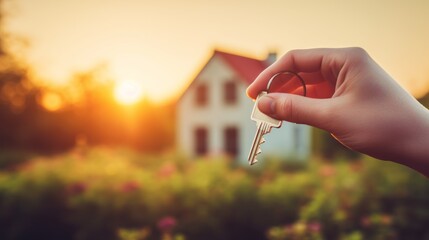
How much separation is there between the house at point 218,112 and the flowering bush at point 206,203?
20.7 feet

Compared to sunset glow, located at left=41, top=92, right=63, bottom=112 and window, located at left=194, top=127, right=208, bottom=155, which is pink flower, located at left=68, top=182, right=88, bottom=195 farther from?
sunset glow, located at left=41, top=92, right=63, bottom=112

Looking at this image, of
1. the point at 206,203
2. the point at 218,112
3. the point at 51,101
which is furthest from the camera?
the point at 51,101

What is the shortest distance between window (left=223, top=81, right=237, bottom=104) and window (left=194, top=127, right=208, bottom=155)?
85.0 inches

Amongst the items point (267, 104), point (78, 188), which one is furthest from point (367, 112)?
point (78, 188)

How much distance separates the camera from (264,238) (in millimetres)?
6008

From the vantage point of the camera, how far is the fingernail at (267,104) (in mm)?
1362

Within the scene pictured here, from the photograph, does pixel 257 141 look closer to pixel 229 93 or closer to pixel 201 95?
pixel 229 93

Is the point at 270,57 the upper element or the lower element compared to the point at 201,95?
upper

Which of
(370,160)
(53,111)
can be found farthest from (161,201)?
(53,111)

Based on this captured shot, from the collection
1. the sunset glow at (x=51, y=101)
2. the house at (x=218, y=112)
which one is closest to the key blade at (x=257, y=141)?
the house at (x=218, y=112)

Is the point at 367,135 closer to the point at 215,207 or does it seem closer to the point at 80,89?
the point at 215,207

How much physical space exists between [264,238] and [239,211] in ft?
1.81

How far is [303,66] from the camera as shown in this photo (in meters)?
1.44

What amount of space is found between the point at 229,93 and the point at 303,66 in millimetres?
14958
